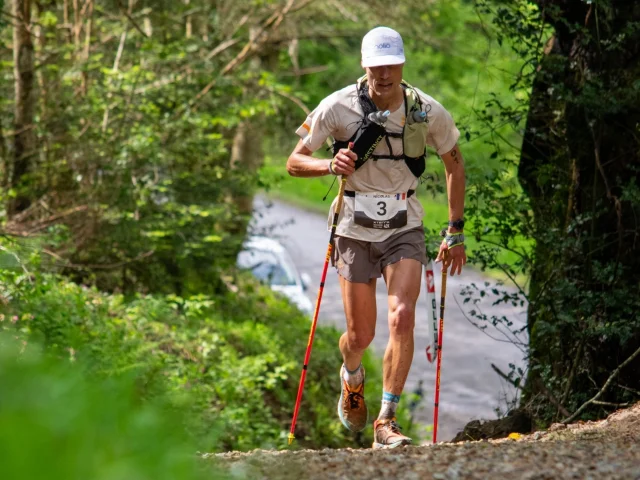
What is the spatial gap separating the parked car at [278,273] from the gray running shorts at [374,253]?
1343 cm

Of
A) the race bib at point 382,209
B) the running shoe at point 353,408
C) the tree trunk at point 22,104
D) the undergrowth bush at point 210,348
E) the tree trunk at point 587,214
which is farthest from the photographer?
the tree trunk at point 22,104

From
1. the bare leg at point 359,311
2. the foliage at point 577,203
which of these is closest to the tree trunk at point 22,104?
the foliage at point 577,203

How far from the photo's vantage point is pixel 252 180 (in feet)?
54.7

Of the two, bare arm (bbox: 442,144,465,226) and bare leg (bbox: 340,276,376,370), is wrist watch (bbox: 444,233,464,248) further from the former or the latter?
bare leg (bbox: 340,276,376,370)

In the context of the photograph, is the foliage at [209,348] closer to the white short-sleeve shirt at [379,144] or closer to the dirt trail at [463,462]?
the dirt trail at [463,462]

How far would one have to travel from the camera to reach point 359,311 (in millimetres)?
7492

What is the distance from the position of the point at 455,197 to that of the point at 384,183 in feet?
2.16

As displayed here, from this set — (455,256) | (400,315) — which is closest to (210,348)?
(455,256)

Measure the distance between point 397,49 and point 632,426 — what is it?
2.65 m

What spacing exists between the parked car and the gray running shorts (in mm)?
13435

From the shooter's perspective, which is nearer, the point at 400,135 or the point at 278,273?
the point at 400,135

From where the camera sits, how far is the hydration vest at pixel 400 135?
702cm

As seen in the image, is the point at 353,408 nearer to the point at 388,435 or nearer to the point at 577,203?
the point at 388,435

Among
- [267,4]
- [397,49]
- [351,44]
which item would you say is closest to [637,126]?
[397,49]
